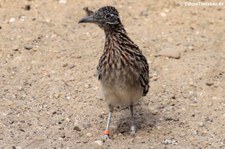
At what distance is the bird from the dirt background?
→ 2.00ft

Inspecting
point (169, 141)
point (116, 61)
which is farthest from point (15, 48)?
point (169, 141)

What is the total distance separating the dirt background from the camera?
819cm

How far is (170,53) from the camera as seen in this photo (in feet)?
32.4

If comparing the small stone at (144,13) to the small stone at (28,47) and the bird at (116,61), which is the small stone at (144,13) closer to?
the small stone at (28,47)

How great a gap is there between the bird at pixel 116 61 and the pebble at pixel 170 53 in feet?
6.03

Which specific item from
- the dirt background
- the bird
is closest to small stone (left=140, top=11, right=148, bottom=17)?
the dirt background

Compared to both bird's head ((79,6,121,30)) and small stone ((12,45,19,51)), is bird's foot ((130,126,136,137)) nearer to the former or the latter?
bird's head ((79,6,121,30))

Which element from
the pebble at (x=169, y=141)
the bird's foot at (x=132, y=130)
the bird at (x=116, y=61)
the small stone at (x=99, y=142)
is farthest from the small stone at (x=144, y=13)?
the small stone at (x=99, y=142)

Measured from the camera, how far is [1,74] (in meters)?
9.40

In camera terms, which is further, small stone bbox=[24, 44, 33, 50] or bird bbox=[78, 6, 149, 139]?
small stone bbox=[24, 44, 33, 50]

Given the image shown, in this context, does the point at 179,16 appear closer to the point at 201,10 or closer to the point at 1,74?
the point at 201,10

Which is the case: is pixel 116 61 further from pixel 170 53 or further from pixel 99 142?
pixel 170 53

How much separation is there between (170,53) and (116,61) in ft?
7.01

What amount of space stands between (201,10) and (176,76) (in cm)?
201
